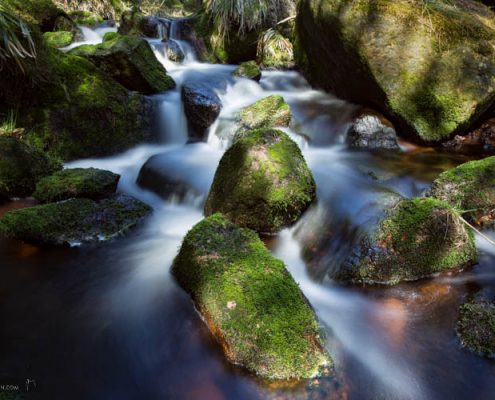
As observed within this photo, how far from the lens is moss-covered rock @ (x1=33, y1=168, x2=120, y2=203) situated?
186 inches

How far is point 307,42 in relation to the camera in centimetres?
835

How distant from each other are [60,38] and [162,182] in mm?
7498

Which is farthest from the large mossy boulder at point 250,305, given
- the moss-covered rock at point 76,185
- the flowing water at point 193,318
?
the moss-covered rock at point 76,185

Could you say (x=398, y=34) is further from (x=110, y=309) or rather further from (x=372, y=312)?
(x=110, y=309)

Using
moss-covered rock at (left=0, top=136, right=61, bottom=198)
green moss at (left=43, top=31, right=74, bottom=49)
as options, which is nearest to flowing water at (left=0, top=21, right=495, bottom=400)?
moss-covered rock at (left=0, top=136, right=61, bottom=198)

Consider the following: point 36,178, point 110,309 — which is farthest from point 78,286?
point 36,178

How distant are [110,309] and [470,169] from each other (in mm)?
4177

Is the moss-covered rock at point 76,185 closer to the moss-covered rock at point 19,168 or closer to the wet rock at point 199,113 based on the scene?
the moss-covered rock at point 19,168

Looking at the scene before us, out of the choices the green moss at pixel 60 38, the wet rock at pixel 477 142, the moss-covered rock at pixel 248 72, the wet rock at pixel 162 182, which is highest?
the green moss at pixel 60 38

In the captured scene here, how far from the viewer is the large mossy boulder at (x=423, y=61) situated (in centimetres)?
606

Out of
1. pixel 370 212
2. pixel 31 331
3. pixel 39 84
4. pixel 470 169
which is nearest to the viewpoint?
pixel 31 331

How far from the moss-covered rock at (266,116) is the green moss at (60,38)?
6.57 m

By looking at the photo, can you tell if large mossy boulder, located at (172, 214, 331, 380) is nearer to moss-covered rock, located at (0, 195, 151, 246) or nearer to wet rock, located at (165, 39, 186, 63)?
moss-covered rock, located at (0, 195, 151, 246)

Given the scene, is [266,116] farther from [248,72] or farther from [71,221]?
[71,221]
